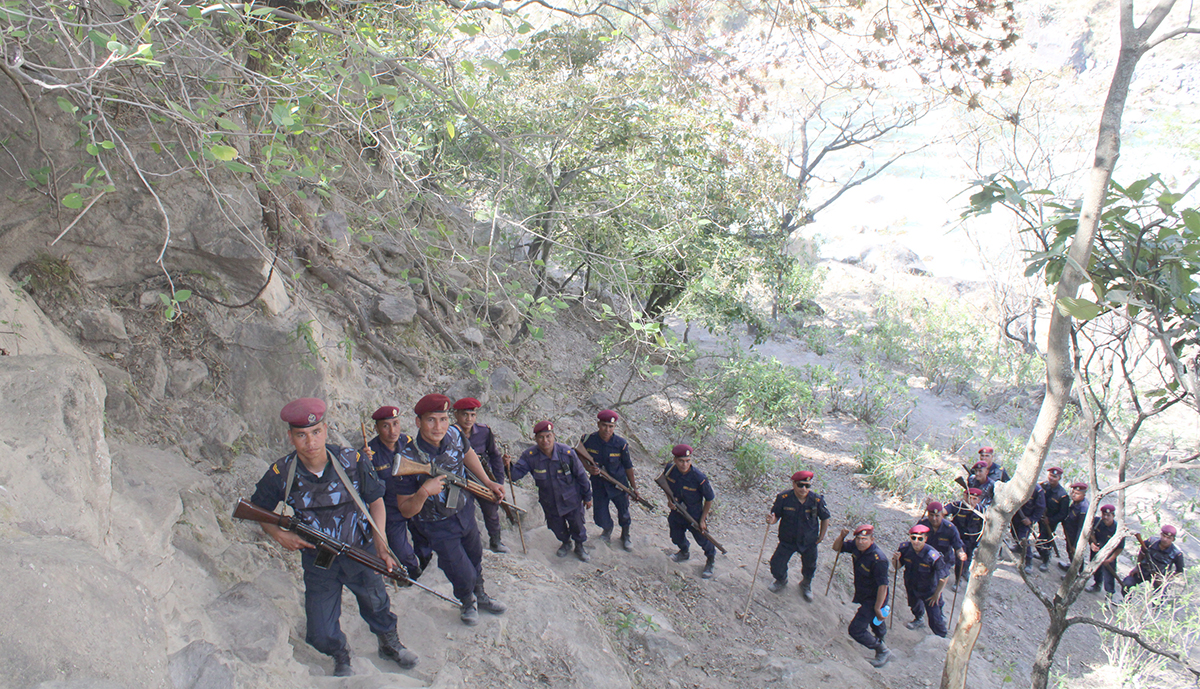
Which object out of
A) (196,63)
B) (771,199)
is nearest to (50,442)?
(196,63)

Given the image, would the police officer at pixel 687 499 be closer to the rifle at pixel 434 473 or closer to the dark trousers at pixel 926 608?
the dark trousers at pixel 926 608

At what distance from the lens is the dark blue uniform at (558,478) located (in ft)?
18.6

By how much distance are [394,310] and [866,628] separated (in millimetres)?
5520

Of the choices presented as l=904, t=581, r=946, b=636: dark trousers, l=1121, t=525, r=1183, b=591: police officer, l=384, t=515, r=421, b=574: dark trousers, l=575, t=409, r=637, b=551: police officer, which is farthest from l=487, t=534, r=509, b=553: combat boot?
l=1121, t=525, r=1183, b=591: police officer

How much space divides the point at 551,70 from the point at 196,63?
16.9ft

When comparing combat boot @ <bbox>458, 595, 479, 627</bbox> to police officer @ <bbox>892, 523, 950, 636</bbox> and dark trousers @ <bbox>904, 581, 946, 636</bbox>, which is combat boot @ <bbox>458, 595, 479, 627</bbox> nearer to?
police officer @ <bbox>892, 523, 950, 636</bbox>

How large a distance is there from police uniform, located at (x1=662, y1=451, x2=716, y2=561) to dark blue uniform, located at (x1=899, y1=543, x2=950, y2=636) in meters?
1.81

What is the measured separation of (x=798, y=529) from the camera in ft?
20.2

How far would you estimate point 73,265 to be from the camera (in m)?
4.37

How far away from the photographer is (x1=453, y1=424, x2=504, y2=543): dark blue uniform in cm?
534

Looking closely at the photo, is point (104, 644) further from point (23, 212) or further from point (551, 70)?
point (551, 70)

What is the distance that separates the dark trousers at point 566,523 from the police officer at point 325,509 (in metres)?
2.35

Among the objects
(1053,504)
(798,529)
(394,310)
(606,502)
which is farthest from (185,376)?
(1053,504)

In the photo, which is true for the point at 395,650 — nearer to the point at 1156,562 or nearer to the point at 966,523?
the point at 966,523
